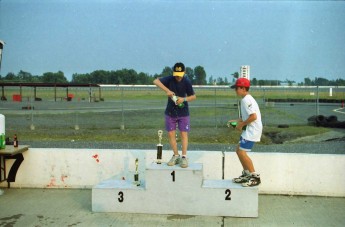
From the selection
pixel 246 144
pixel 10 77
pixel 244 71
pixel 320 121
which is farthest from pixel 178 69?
pixel 10 77

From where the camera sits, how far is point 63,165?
7.45m

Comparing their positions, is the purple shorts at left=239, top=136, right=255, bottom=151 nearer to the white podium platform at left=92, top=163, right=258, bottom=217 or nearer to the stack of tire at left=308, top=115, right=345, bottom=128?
the white podium platform at left=92, top=163, right=258, bottom=217

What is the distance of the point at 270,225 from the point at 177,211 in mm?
1320

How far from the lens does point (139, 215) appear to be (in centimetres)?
596

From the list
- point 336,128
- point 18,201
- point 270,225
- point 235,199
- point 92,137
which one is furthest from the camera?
point 336,128

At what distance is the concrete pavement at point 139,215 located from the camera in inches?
220

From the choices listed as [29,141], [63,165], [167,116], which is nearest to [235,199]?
[167,116]

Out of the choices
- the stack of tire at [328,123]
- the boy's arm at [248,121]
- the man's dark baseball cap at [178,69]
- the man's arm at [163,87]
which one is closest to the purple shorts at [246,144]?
the boy's arm at [248,121]

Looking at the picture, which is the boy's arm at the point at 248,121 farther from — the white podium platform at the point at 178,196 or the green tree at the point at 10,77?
the green tree at the point at 10,77

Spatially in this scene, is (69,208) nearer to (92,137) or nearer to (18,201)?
(18,201)

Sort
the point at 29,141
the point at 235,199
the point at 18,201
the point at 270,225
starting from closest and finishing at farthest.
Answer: the point at 270,225, the point at 235,199, the point at 18,201, the point at 29,141

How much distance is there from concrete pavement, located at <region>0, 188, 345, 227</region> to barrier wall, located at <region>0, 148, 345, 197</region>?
0.25 metres

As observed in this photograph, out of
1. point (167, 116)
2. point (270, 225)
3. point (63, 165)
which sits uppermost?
point (167, 116)

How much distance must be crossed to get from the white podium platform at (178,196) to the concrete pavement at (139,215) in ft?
0.37
